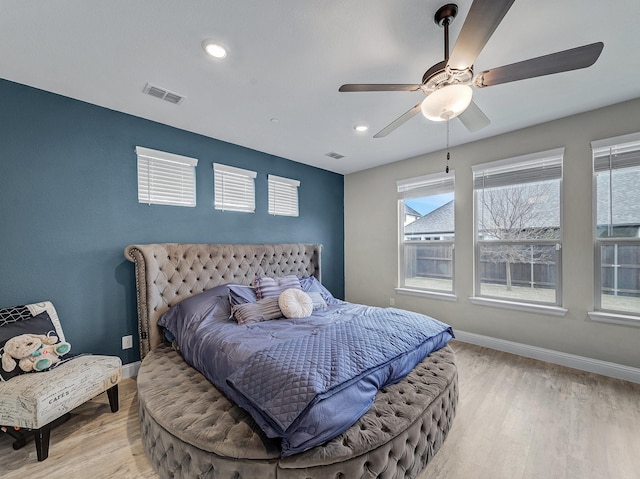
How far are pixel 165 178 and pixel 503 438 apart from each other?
381 centimetres

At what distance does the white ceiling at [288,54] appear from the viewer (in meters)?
1.53

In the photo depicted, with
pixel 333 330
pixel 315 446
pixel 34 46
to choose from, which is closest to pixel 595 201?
pixel 333 330

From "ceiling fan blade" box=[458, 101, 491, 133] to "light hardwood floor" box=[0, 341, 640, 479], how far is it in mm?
2250

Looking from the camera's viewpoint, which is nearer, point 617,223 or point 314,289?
point 617,223

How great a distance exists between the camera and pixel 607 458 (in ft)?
5.50

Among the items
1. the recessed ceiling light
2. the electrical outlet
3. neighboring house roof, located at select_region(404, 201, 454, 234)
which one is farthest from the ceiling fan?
the electrical outlet

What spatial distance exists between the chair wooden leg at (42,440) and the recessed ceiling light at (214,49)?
266 cm

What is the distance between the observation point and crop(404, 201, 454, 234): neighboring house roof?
12.6 ft

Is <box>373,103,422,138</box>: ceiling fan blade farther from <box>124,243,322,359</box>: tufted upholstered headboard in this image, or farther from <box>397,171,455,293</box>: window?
<box>124,243,322,359</box>: tufted upholstered headboard

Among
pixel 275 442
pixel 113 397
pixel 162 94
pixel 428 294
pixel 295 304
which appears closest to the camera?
pixel 275 442

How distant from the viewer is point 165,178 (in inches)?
116

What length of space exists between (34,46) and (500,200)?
4618 mm

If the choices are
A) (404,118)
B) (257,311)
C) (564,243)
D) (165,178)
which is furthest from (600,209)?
(165,178)

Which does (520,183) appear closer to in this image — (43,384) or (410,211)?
(410,211)
